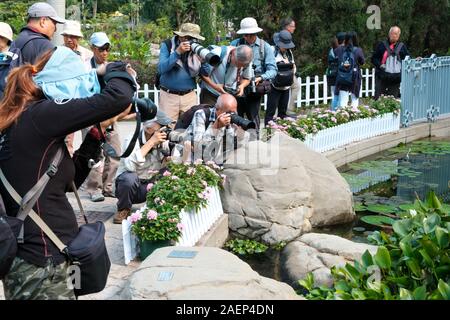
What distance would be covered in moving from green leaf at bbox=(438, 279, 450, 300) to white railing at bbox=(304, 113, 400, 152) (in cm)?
588

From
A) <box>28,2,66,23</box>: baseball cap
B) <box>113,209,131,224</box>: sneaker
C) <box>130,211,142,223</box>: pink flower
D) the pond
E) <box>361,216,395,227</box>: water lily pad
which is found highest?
<box>28,2,66,23</box>: baseball cap

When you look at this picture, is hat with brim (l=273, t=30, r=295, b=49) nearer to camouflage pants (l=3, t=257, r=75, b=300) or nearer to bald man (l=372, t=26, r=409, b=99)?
bald man (l=372, t=26, r=409, b=99)

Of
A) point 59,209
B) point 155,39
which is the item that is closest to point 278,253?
point 59,209

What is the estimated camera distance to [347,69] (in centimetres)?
1178

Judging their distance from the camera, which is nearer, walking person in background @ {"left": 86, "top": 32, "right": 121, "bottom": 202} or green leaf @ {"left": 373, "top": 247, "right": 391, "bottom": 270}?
green leaf @ {"left": 373, "top": 247, "right": 391, "bottom": 270}

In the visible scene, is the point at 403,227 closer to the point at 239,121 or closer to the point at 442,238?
the point at 442,238

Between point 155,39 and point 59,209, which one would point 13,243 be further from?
point 155,39

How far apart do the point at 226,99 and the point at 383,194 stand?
2.98m

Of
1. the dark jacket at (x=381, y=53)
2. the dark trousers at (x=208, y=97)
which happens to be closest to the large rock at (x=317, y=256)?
the dark trousers at (x=208, y=97)

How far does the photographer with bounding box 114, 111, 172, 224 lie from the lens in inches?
255

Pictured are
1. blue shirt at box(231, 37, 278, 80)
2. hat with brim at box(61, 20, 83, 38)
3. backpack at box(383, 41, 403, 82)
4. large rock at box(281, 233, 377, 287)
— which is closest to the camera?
large rock at box(281, 233, 377, 287)

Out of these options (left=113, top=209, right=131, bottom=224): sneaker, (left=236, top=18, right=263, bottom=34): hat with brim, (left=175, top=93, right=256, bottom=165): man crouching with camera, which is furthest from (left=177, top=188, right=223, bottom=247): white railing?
(left=236, top=18, right=263, bottom=34): hat with brim

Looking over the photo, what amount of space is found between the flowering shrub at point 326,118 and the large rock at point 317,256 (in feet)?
10.8

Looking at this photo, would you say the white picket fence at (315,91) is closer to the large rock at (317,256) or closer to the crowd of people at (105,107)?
the crowd of people at (105,107)
